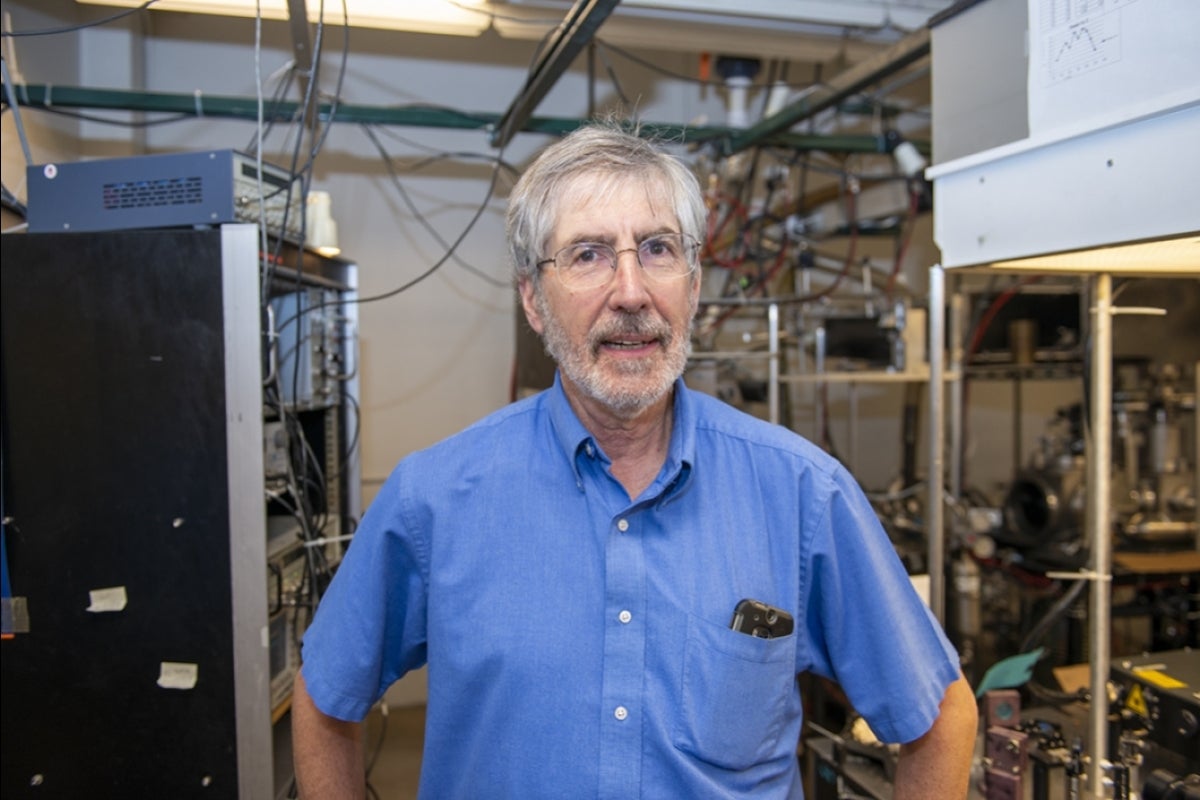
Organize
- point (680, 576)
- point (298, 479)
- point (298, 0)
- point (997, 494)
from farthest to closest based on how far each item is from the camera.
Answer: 1. point (997, 494)
2. point (298, 479)
3. point (298, 0)
4. point (680, 576)

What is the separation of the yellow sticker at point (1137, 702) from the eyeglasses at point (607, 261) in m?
1.29

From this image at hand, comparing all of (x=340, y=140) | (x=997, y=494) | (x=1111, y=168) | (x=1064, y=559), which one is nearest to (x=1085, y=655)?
(x=1064, y=559)

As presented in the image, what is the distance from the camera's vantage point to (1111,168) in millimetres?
1117

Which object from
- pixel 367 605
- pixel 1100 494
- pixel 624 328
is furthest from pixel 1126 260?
pixel 367 605

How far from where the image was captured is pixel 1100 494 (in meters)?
1.56

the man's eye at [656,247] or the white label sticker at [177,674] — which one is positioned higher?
the man's eye at [656,247]

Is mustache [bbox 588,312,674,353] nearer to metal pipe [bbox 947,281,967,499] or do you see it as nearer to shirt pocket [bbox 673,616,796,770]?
shirt pocket [bbox 673,616,796,770]

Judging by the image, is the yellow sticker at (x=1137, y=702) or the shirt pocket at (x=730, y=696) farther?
the yellow sticker at (x=1137, y=702)

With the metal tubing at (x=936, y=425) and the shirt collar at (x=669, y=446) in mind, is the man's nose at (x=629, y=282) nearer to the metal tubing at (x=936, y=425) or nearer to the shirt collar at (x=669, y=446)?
the shirt collar at (x=669, y=446)

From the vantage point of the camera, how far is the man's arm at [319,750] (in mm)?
1174

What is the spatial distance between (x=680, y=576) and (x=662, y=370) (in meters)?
0.29

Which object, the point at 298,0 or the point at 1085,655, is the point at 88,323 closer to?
the point at 298,0

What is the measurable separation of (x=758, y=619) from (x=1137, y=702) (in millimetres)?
1050

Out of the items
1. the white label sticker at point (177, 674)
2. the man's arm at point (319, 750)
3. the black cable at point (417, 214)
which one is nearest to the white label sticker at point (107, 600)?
the white label sticker at point (177, 674)
